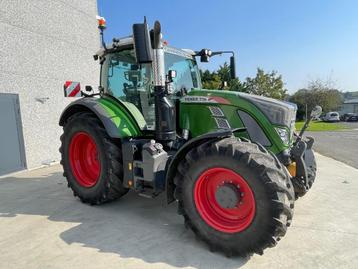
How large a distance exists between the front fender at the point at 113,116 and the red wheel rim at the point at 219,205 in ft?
4.49

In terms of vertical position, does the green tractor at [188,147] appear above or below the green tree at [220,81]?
below

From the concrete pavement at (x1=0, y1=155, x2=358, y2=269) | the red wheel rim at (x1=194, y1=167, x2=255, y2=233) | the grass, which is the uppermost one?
the red wheel rim at (x1=194, y1=167, x2=255, y2=233)

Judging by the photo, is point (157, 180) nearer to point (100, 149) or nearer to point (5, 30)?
point (100, 149)

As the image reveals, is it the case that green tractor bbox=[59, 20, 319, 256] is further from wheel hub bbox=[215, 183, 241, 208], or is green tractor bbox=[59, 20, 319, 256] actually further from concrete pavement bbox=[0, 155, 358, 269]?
concrete pavement bbox=[0, 155, 358, 269]

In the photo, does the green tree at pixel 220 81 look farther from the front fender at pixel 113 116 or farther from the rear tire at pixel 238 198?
the rear tire at pixel 238 198

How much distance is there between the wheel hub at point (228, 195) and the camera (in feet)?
9.71

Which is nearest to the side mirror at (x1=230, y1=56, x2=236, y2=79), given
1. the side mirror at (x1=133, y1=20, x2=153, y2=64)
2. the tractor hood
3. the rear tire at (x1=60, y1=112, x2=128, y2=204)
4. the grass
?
the tractor hood

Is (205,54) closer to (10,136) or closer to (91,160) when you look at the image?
(91,160)

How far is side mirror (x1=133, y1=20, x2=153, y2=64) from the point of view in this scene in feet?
9.91

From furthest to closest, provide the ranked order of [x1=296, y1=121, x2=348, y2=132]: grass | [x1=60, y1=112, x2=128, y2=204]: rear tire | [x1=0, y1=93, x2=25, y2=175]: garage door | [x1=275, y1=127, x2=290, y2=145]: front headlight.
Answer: [x1=296, y1=121, x2=348, y2=132]: grass, [x1=0, y1=93, x2=25, y2=175]: garage door, [x1=60, y1=112, x2=128, y2=204]: rear tire, [x1=275, y1=127, x2=290, y2=145]: front headlight

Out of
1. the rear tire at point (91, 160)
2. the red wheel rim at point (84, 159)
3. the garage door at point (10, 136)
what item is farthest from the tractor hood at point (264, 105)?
the garage door at point (10, 136)

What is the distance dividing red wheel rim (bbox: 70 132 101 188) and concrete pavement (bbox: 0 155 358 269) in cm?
43

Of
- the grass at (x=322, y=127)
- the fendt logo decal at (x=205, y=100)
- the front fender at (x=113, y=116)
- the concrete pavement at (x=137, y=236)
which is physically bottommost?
the grass at (x=322, y=127)

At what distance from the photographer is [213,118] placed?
148 inches
